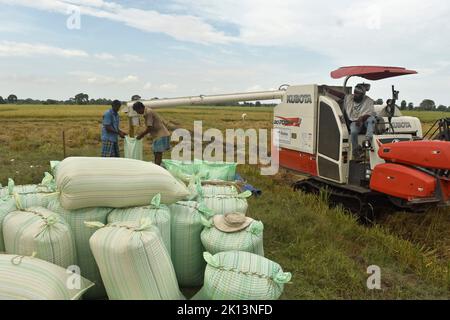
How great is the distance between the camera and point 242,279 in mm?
2500

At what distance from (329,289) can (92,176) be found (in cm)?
217

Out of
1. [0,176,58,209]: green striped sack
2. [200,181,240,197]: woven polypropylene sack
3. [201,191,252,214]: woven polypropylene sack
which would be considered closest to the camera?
[0,176,58,209]: green striped sack

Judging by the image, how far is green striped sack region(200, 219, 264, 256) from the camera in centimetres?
296

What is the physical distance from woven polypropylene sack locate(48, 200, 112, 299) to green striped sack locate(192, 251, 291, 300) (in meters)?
0.84

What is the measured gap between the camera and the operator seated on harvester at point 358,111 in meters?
6.02

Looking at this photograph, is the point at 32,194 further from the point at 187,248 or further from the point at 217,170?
the point at 217,170

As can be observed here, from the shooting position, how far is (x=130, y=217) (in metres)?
3.02

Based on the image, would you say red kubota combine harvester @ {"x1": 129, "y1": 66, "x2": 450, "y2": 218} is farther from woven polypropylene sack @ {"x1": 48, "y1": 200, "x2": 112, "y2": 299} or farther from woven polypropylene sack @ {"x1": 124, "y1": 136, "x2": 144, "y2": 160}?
woven polypropylene sack @ {"x1": 48, "y1": 200, "x2": 112, "y2": 299}

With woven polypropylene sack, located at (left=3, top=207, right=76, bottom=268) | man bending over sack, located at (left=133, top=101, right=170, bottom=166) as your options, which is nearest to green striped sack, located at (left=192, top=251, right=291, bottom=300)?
woven polypropylene sack, located at (left=3, top=207, right=76, bottom=268)

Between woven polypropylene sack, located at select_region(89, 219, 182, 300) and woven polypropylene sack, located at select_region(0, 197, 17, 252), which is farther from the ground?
woven polypropylene sack, located at select_region(0, 197, 17, 252)

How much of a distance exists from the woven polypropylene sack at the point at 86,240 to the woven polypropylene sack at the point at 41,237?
0.37ft

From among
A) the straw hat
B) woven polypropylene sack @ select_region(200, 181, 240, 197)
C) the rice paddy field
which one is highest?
woven polypropylene sack @ select_region(200, 181, 240, 197)

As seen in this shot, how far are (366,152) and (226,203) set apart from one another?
309 centimetres
